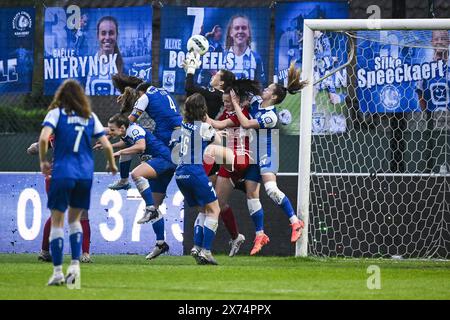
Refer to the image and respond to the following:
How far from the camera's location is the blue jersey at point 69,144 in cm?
1038

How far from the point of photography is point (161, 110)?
1449 cm

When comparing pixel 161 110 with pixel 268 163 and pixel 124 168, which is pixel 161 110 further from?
pixel 268 163

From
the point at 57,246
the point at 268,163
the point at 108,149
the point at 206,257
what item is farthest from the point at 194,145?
the point at 57,246

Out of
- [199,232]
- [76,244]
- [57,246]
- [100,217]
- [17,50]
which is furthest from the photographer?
[17,50]

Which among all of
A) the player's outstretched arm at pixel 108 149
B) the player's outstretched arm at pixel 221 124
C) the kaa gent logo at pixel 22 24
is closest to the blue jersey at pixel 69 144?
the player's outstretched arm at pixel 108 149

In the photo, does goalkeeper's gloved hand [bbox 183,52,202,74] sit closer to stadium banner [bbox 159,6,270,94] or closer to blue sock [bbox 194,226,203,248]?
stadium banner [bbox 159,6,270,94]

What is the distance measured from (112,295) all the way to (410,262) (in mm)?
5650

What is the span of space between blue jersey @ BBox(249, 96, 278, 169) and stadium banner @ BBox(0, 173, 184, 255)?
6.70ft

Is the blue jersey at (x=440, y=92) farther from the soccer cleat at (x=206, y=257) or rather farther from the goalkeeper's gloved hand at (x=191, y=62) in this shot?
the soccer cleat at (x=206, y=257)

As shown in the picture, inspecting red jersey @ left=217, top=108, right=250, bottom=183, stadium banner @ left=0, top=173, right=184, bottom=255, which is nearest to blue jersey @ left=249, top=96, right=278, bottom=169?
red jersey @ left=217, top=108, right=250, bottom=183

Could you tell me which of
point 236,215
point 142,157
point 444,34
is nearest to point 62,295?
point 142,157

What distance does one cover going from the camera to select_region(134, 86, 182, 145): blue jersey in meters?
14.4

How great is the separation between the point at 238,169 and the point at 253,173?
8.1 inches
